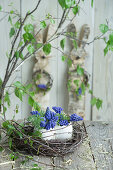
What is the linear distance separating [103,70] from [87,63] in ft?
0.43

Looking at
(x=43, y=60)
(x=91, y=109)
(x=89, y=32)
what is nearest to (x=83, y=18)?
(x=89, y=32)

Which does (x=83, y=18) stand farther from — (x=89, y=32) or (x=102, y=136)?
(x=102, y=136)

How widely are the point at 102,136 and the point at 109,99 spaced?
87 cm

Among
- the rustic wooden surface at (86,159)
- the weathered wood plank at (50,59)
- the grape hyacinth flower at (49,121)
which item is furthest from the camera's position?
the weathered wood plank at (50,59)

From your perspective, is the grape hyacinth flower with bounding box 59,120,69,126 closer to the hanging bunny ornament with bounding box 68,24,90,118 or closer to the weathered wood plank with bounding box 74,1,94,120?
the hanging bunny ornament with bounding box 68,24,90,118

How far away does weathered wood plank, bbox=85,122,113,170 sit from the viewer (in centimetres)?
101

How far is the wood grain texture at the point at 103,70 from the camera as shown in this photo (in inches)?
77.4

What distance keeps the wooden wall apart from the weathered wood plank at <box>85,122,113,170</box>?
0.66 meters

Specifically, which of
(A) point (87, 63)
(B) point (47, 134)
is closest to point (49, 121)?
(B) point (47, 134)

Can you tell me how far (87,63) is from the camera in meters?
2.04

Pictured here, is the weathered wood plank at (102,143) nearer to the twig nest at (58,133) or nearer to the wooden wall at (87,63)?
the twig nest at (58,133)

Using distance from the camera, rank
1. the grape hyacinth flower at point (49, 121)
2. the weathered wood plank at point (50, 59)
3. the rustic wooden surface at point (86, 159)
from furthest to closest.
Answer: the weathered wood plank at point (50, 59) < the grape hyacinth flower at point (49, 121) < the rustic wooden surface at point (86, 159)

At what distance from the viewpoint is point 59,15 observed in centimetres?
195

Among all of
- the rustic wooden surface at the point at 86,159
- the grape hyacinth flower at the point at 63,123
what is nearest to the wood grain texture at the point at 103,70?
the rustic wooden surface at the point at 86,159
